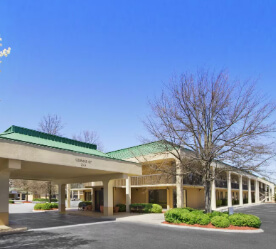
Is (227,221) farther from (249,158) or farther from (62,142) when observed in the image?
(62,142)

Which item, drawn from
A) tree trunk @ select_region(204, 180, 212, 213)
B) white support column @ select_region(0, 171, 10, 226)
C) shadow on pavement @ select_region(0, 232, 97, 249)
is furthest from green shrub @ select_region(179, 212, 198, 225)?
white support column @ select_region(0, 171, 10, 226)

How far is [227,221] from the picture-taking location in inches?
632

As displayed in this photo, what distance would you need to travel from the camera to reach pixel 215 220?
644 inches

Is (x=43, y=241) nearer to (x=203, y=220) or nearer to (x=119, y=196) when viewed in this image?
(x=203, y=220)

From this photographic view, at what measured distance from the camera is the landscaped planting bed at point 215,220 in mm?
15797

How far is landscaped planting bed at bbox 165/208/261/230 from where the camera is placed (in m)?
15.8

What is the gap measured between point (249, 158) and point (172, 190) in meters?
14.6

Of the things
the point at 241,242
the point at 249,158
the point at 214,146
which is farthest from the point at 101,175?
the point at 241,242

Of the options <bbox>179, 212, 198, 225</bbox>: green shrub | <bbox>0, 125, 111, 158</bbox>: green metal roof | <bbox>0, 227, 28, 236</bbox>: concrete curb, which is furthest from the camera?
<bbox>0, 125, 111, 158</bbox>: green metal roof

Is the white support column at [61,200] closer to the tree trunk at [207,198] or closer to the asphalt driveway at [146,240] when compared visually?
the asphalt driveway at [146,240]

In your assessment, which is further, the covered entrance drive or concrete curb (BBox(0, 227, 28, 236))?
the covered entrance drive

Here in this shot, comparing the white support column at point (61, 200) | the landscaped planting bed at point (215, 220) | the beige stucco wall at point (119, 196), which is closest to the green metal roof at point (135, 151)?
the beige stucco wall at point (119, 196)

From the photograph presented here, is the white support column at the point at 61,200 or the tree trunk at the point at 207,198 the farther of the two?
the white support column at the point at 61,200

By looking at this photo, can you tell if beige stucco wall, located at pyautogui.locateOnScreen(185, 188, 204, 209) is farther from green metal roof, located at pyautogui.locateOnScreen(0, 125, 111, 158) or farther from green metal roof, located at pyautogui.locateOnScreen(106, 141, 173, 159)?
green metal roof, located at pyautogui.locateOnScreen(0, 125, 111, 158)
